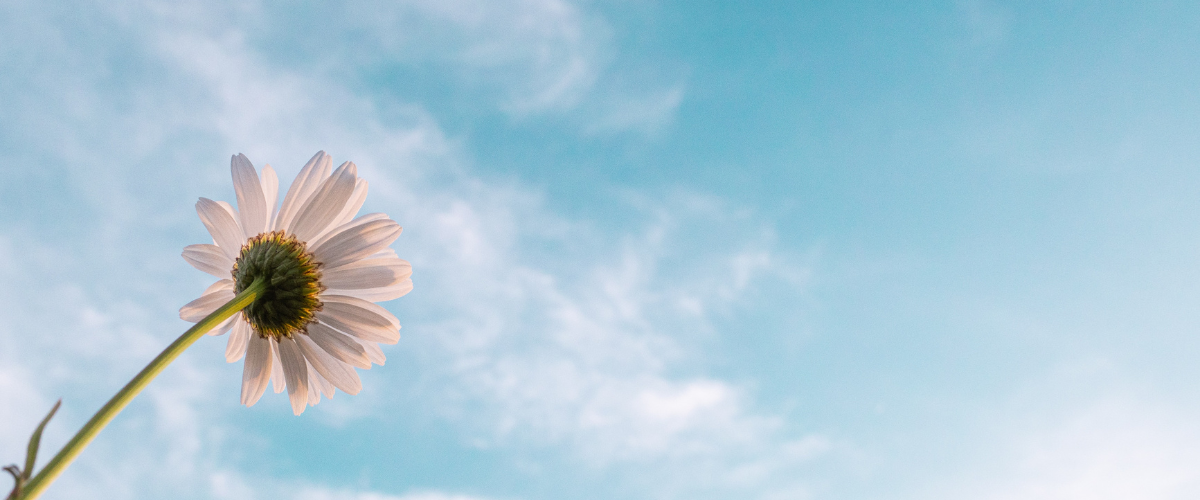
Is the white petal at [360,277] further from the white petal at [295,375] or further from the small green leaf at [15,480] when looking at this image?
the small green leaf at [15,480]

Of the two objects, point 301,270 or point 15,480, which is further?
point 301,270

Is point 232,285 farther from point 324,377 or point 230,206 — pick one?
point 324,377

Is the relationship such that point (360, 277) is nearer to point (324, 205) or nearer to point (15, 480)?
point (324, 205)

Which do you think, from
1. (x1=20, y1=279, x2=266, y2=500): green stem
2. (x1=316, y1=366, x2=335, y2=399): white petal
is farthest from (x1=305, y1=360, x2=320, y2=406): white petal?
(x1=20, y1=279, x2=266, y2=500): green stem

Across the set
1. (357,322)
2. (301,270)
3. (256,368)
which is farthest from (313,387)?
(301,270)

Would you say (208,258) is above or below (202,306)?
above

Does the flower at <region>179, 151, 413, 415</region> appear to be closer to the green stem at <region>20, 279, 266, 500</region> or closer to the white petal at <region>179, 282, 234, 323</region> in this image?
the white petal at <region>179, 282, 234, 323</region>

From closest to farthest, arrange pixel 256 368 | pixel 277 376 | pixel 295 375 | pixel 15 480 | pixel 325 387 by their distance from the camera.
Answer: pixel 15 480 → pixel 256 368 → pixel 295 375 → pixel 277 376 → pixel 325 387

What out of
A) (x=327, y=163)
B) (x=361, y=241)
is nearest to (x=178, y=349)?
(x=361, y=241)

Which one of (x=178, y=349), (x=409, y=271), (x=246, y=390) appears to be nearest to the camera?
(x=178, y=349)
